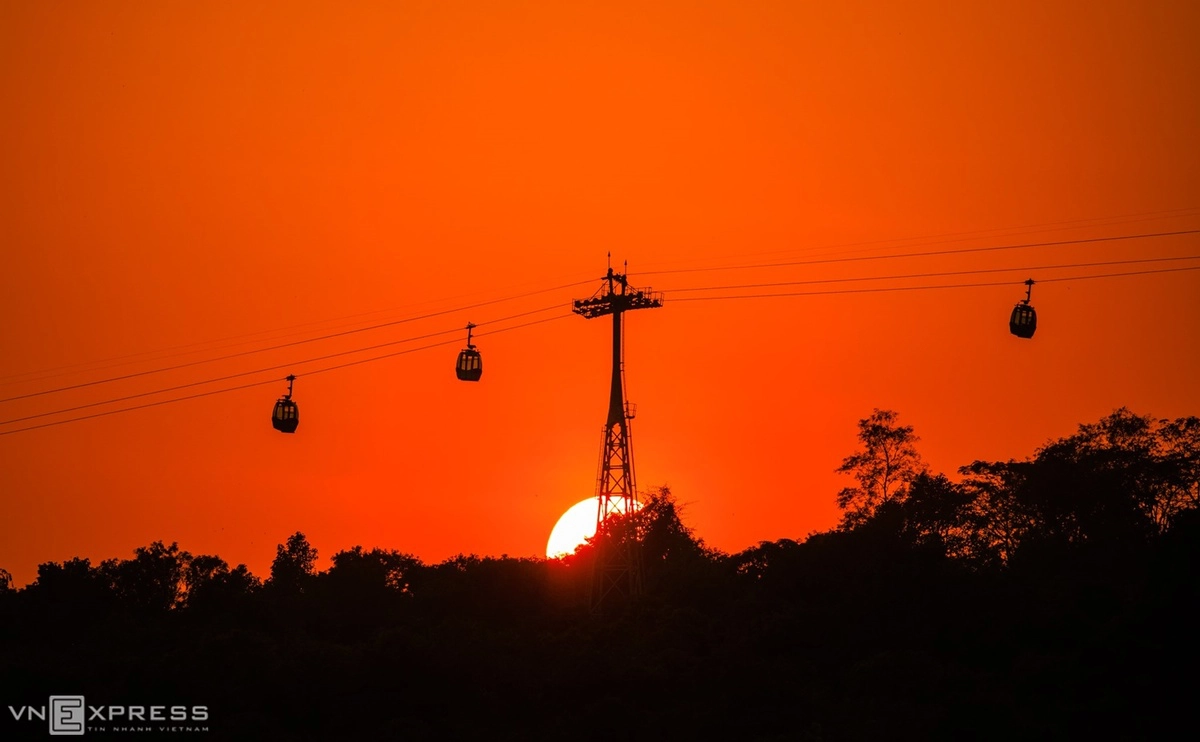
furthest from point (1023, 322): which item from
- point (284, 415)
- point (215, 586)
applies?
point (215, 586)

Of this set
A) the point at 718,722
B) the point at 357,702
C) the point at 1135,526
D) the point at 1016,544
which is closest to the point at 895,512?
the point at 1016,544

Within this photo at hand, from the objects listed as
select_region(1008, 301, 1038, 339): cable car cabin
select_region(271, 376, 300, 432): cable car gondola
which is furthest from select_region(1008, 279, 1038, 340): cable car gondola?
select_region(271, 376, 300, 432): cable car gondola

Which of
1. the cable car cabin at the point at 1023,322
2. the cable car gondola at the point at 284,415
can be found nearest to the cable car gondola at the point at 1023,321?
the cable car cabin at the point at 1023,322

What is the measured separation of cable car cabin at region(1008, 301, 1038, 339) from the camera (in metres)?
57.5

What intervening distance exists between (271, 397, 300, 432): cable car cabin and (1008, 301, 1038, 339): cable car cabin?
2847 centimetres

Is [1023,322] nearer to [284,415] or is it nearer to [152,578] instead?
[284,415]

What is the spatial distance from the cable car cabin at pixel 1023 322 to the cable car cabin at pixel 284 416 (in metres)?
28.5

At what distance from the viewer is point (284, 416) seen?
6700 cm

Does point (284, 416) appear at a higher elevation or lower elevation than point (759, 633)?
higher

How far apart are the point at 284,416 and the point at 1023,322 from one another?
95.8 feet

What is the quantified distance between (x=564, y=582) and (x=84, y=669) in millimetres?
29230

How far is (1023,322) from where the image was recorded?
57.6 meters

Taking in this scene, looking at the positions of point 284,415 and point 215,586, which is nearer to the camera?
point 284,415

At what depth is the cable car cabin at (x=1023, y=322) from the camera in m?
57.5
